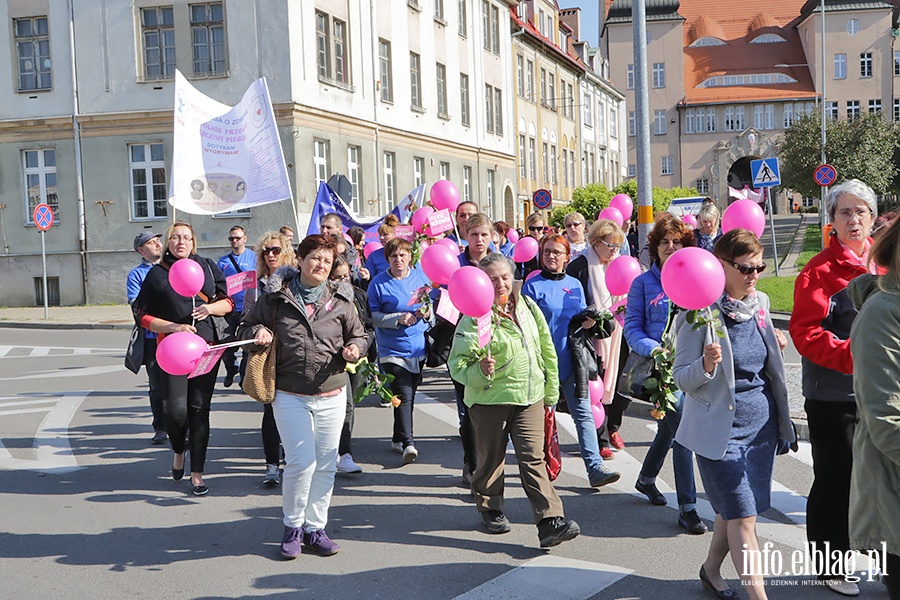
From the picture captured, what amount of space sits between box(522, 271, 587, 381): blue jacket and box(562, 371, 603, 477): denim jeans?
10 cm

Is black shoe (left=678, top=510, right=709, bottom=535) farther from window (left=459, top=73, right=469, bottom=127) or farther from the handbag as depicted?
window (left=459, top=73, right=469, bottom=127)

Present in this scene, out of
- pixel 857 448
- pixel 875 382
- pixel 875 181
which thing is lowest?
pixel 857 448

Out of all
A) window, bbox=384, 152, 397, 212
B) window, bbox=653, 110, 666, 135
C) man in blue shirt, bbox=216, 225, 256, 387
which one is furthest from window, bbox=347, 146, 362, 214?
window, bbox=653, 110, 666, 135

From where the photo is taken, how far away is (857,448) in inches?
124

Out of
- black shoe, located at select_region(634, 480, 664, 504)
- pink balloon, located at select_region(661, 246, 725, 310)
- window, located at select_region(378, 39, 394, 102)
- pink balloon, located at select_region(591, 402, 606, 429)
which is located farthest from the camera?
window, located at select_region(378, 39, 394, 102)

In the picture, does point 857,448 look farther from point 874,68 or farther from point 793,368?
point 874,68

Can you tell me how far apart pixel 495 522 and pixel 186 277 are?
2.86 meters

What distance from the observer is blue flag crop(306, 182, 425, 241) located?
497 inches

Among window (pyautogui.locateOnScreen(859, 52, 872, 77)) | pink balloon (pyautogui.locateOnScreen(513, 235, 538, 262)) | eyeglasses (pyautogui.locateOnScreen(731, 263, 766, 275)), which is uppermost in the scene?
window (pyautogui.locateOnScreen(859, 52, 872, 77))

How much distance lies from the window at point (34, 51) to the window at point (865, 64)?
71.0 metres

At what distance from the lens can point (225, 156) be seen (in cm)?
1100

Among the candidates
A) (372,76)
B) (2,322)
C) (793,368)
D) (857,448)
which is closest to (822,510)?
(857,448)

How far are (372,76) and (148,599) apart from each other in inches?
1029

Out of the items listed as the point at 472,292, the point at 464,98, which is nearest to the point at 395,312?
the point at 472,292
